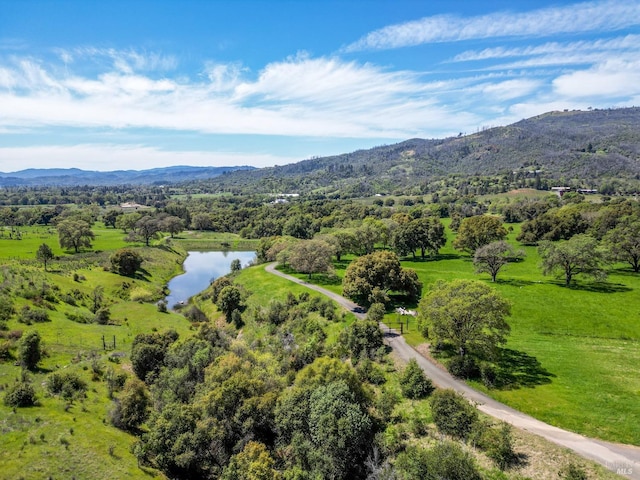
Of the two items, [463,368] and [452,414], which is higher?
[452,414]

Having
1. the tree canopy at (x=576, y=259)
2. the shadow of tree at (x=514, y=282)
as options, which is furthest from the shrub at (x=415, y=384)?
the tree canopy at (x=576, y=259)

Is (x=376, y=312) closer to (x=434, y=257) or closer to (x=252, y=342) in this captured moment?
(x=252, y=342)

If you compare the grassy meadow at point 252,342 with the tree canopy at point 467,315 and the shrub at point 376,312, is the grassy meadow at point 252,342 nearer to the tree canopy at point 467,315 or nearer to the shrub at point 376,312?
the shrub at point 376,312

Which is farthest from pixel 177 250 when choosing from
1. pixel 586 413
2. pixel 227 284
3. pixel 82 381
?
pixel 586 413

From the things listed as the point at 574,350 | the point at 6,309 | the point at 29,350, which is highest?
the point at 6,309

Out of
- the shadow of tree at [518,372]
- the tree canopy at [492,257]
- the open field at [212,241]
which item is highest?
the tree canopy at [492,257]

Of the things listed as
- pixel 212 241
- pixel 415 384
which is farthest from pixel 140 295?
pixel 212 241

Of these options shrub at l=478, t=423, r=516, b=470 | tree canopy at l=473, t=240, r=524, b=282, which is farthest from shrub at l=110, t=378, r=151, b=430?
tree canopy at l=473, t=240, r=524, b=282
